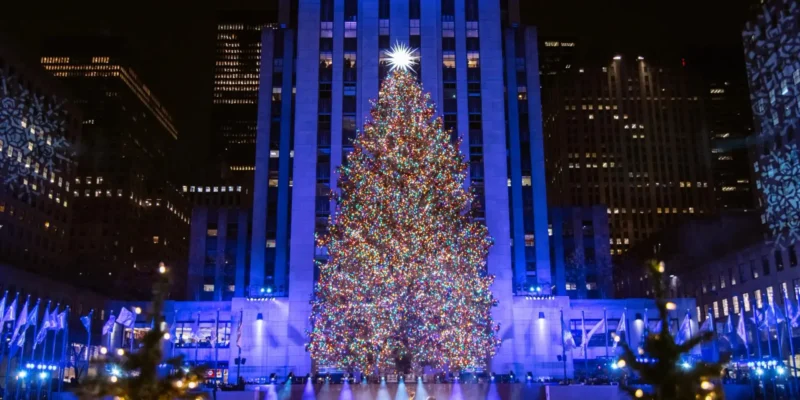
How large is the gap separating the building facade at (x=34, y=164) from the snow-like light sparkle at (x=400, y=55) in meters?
57.9

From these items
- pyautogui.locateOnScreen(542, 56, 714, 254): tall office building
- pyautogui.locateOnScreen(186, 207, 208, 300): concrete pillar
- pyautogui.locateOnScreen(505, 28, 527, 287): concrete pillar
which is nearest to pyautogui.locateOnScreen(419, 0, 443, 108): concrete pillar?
pyautogui.locateOnScreen(505, 28, 527, 287): concrete pillar

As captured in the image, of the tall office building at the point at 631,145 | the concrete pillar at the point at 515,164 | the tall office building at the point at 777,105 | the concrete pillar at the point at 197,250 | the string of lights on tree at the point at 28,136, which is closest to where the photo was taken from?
the concrete pillar at the point at 515,164

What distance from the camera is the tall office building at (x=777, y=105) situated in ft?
208

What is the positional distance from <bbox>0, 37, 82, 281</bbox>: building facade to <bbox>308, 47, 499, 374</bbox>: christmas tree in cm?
6752

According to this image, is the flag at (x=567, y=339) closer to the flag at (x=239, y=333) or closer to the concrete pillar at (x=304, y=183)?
the concrete pillar at (x=304, y=183)

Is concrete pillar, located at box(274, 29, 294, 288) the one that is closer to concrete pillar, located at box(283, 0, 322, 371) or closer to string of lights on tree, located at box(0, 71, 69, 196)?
concrete pillar, located at box(283, 0, 322, 371)

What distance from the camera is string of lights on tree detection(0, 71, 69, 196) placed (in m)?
95.3

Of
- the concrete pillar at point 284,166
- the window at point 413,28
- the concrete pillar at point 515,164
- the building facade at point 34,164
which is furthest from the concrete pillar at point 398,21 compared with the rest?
the building facade at point 34,164

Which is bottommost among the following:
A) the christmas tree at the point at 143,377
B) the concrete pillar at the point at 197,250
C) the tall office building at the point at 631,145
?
the christmas tree at the point at 143,377

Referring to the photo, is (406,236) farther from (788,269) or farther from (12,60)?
(12,60)

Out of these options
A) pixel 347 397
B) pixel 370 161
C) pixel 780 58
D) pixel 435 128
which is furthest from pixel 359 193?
pixel 780 58

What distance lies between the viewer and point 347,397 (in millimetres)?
37250

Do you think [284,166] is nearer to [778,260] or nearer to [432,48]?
[432,48]

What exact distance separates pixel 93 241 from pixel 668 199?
404 feet
